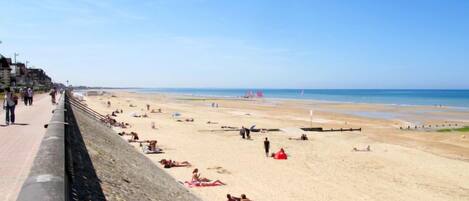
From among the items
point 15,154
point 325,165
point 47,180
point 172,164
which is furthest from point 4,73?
point 47,180

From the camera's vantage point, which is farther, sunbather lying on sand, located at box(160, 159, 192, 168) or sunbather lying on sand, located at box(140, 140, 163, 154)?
sunbather lying on sand, located at box(140, 140, 163, 154)

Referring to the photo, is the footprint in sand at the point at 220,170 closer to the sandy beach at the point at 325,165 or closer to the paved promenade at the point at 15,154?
the sandy beach at the point at 325,165

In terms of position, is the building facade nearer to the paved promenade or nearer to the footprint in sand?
the paved promenade

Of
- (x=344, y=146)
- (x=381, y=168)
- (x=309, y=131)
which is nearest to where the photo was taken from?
(x=381, y=168)

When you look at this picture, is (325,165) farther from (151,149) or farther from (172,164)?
(151,149)

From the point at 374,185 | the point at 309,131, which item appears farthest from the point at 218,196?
the point at 309,131

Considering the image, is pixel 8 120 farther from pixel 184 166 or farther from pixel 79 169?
pixel 79 169

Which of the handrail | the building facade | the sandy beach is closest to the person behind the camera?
the handrail

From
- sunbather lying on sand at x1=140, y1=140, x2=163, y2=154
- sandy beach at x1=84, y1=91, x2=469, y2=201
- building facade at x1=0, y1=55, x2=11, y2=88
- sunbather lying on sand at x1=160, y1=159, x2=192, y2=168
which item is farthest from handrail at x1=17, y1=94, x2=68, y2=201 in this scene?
building facade at x1=0, y1=55, x2=11, y2=88

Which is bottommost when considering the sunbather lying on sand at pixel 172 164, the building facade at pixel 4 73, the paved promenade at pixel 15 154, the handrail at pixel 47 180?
the sunbather lying on sand at pixel 172 164

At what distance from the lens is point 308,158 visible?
21703 millimetres

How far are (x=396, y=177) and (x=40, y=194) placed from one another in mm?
16628

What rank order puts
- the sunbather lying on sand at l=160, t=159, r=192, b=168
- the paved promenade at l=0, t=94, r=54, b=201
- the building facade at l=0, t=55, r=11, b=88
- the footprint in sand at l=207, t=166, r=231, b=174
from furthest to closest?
the building facade at l=0, t=55, r=11, b=88 → the sunbather lying on sand at l=160, t=159, r=192, b=168 → the footprint in sand at l=207, t=166, r=231, b=174 → the paved promenade at l=0, t=94, r=54, b=201

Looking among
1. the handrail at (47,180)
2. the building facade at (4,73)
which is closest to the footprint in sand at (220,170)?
the handrail at (47,180)
